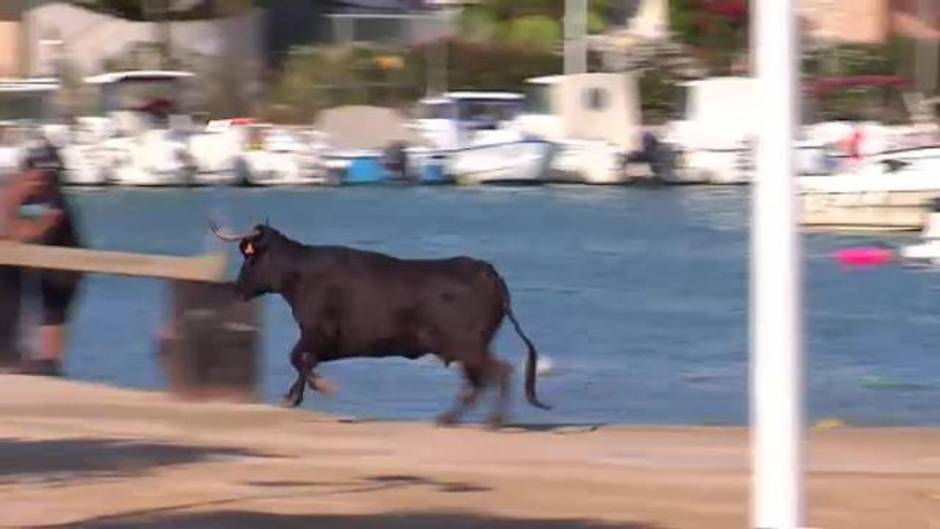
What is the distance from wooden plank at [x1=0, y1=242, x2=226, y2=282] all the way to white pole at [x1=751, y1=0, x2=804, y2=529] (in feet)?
21.7

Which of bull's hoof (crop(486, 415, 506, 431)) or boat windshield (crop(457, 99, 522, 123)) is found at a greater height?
bull's hoof (crop(486, 415, 506, 431))

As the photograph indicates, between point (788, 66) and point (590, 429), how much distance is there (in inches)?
248

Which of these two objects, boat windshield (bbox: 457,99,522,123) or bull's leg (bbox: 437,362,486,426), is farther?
boat windshield (bbox: 457,99,522,123)

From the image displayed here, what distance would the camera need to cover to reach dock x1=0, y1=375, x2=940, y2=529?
9727 mm

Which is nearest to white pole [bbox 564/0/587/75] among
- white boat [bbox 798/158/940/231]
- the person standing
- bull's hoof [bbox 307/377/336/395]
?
white boat [bbox 798/158/940/231]

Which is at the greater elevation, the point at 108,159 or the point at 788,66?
the point at 788,66

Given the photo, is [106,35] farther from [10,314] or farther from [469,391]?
[469,391]

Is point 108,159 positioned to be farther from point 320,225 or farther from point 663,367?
point 663,367

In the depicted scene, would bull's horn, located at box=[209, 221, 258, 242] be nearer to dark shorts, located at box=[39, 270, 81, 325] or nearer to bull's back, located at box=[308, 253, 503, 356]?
bull's back, located at box=[308, 253, 503, 356]

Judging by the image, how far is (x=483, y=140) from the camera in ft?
184

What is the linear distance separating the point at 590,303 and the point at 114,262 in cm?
1559

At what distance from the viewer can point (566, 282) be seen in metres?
33.8

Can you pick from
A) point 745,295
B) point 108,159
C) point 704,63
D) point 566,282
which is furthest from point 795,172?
point 704,63

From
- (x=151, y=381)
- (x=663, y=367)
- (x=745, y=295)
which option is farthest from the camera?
(x=745, y=295)
